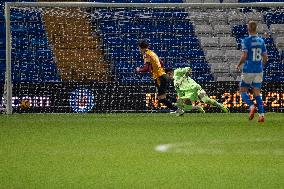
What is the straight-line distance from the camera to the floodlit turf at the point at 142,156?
6.88 metres

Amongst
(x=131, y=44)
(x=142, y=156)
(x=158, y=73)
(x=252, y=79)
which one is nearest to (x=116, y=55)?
(x=131, y=44)

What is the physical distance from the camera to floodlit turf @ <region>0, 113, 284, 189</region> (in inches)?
271

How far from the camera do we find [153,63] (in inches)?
720

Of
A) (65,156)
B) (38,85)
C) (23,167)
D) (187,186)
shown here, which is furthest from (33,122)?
(187,186)

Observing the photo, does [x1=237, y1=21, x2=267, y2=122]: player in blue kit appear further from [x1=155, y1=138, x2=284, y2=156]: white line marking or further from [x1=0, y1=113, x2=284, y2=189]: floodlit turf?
[x1=155, y1=138, x2=284, y2=156]: white line marking

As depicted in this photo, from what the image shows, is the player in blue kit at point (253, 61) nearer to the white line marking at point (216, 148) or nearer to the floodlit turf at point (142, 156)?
the floodlit turf at point (142, 156)

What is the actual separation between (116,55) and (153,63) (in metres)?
5.24

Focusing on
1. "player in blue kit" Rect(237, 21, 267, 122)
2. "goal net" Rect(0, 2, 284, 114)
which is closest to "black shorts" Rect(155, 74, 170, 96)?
"goal net" Rect(0, 2, 284, 114)

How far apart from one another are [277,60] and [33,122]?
10280 millimetres

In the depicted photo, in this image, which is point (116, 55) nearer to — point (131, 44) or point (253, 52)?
point (131, 44)

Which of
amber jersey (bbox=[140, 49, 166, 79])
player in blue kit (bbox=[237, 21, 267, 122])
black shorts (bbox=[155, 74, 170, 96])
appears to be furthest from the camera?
black shorts (bbox=[155, 74, 170, 96])

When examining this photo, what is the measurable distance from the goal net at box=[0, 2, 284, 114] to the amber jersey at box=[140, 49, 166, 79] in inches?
51.8

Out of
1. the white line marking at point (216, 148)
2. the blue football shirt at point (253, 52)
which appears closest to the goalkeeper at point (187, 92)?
the blue football shirt at point (253, 52)

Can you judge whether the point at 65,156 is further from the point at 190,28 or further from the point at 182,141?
the point at 190,28
